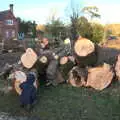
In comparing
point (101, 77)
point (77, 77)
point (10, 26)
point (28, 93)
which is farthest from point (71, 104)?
point (10, 26)

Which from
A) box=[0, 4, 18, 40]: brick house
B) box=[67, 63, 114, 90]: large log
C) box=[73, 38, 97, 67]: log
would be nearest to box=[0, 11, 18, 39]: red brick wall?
box=[0, 4, 18, 40]: brick house

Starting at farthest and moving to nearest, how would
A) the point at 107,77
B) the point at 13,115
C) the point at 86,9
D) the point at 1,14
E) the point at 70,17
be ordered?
the point at 1,14
the point at 70,17
the point at 86,9
the point at 107,77
the point at 13,115

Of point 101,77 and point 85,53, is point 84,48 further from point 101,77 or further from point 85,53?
point 101,77

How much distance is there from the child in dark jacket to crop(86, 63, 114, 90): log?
5.18 feet

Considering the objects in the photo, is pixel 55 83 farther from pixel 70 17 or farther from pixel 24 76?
pixel 70 17

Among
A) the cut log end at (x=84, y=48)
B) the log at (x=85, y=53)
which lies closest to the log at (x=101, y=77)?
the log at (x=85, y=53)

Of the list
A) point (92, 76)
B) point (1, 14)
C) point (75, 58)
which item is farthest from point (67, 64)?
point (1, 14)

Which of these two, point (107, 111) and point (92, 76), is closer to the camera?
point (107, 111)

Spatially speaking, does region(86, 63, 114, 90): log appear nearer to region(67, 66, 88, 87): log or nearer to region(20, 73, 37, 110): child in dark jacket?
region(67, 66, 88, 87): log

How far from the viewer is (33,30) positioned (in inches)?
2832

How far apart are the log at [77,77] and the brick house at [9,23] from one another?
66329mm

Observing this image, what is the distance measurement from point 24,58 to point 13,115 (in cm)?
224

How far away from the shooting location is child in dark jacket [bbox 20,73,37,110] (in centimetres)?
1034

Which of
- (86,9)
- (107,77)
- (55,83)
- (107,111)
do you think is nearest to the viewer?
(107,111)
